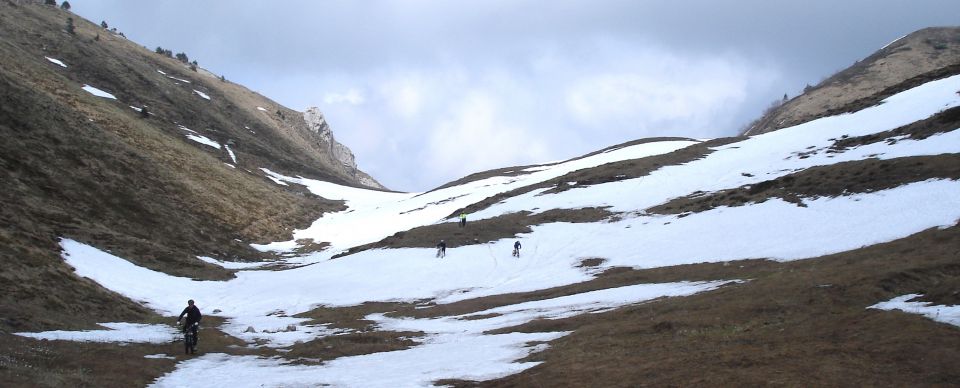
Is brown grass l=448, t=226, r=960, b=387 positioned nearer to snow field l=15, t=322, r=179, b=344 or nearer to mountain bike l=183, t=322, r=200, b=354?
mountain bike l=183, t=322, r=200, b=354

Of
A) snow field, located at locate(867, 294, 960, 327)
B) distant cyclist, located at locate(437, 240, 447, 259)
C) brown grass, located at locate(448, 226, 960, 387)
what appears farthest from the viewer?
distant cyclist, located at locate(437, 240, 447, 259)

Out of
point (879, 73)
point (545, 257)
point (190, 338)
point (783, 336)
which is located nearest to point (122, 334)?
point (190, 338)

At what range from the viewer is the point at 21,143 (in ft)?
168

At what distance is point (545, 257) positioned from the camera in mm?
56781

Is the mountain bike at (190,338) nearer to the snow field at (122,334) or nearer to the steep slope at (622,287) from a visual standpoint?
the steep slope at (622,287)

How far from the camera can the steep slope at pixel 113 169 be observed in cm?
Answer: 3297

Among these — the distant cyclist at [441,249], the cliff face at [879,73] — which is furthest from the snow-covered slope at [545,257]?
the cliff face at [879,73]

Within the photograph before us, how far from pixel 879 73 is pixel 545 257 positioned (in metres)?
125

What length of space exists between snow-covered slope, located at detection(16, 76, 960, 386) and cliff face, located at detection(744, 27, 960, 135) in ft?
178

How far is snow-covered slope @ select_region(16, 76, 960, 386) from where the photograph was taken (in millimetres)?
23938

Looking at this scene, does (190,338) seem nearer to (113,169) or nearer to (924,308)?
(924,308)

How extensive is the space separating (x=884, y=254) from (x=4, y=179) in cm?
5547

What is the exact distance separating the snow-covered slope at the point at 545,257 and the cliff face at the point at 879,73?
54.4 meters

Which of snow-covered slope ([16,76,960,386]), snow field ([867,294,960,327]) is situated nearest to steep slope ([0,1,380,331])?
snow-covered slope ([16,76,960,386])
